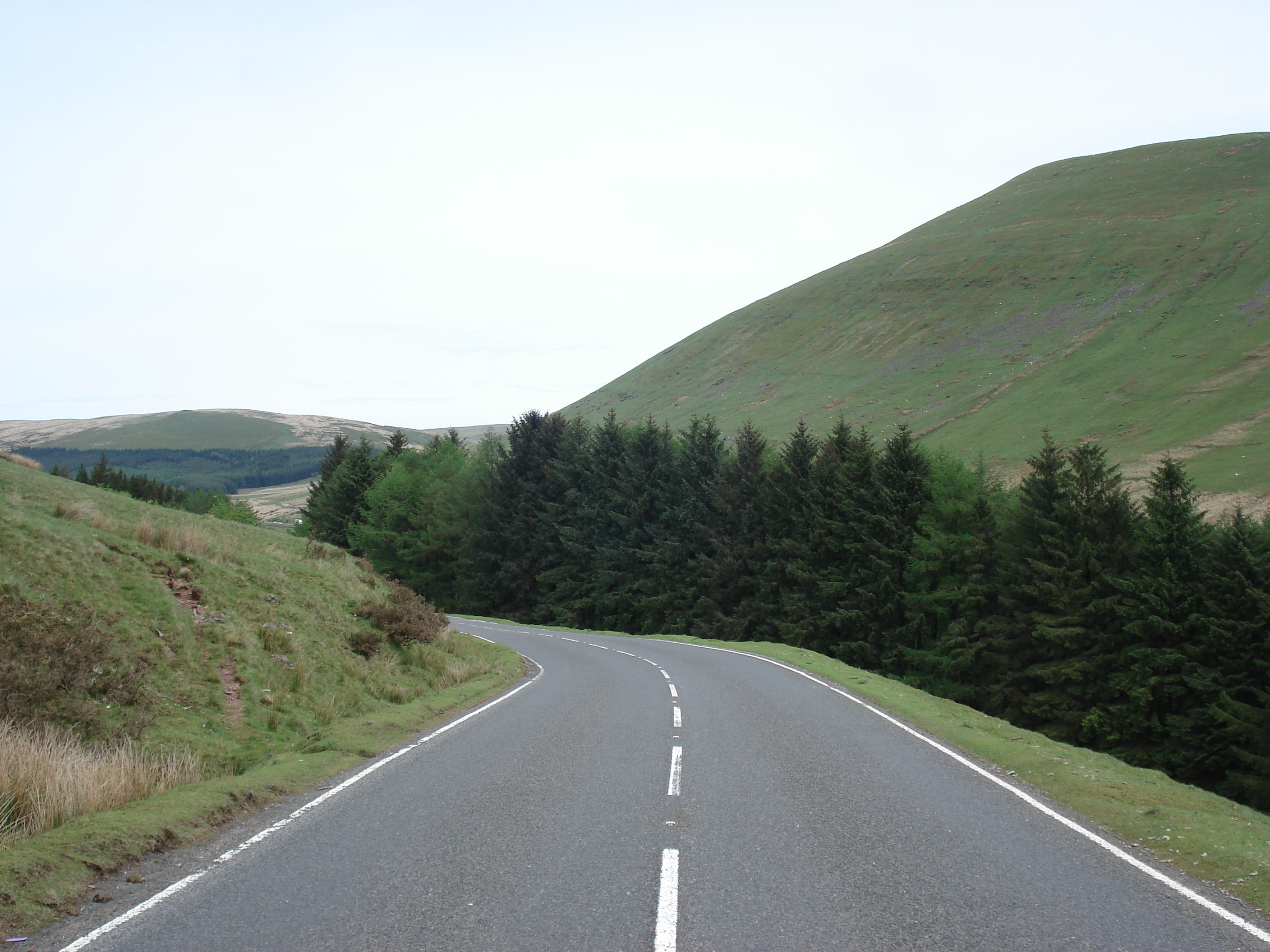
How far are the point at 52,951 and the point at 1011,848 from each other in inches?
290

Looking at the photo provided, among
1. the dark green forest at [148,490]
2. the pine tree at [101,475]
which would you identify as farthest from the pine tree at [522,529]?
the pine tree at [101,475]

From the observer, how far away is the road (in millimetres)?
4980

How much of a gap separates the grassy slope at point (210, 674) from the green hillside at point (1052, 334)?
70.0m

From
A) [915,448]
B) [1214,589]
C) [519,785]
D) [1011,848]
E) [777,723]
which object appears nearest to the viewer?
[1011,848]

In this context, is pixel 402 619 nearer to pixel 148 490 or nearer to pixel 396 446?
pixel 396 446

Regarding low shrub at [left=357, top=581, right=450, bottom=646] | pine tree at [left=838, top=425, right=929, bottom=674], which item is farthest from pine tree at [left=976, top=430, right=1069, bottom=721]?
low shrub at [left=357, top=581, right=450, bottom=646]

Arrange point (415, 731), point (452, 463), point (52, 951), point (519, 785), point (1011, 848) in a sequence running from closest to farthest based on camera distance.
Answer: point (52, 951) < point (1011, 848) < point (519, 785) < point (415, 731) < point (452, 463)

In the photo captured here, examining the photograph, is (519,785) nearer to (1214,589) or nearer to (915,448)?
(1214,589)

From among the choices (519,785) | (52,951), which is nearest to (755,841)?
(519,785)

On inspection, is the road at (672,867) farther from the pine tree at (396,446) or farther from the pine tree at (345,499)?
the pine tree at (396,446)

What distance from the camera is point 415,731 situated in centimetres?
1259

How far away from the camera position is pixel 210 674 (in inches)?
468

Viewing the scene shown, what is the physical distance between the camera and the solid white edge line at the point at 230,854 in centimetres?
487

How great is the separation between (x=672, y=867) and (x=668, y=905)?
816 millimetres
